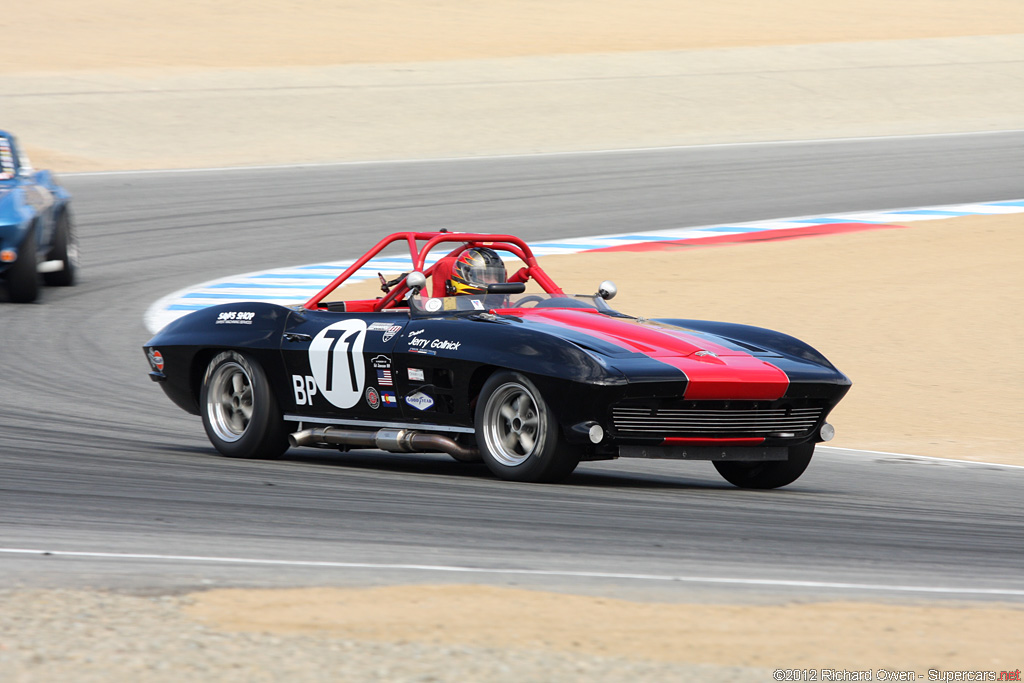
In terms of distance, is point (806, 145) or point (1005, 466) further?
point (806, 145)

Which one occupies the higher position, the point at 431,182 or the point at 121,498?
the point at 431,182

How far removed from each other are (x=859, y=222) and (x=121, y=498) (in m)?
14.6

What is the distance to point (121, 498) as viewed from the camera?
685cm

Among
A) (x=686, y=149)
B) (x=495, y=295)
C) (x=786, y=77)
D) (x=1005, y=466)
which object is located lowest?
(x=1005, y=466)

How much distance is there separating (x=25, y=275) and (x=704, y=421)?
8.83 meters

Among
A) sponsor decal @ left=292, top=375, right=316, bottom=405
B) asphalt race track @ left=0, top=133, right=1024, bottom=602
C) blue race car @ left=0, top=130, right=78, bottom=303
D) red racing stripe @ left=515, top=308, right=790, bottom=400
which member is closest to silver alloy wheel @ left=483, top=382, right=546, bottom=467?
asphalt race track @ left=0, top=133, right=1024, bottom=602

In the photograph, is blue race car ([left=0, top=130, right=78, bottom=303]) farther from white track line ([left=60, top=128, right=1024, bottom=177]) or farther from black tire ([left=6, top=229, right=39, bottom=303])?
white track line ([left=60, top=128, right=1024, bottom=177])

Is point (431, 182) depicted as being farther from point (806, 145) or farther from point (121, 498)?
point (121, 498)

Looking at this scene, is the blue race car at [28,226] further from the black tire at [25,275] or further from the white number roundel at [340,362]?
the white number roundel at [340,362]

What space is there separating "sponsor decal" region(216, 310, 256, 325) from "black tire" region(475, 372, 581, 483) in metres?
1.74

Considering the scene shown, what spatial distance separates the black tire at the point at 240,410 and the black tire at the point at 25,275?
234 inches

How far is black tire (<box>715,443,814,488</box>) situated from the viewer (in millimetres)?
7800

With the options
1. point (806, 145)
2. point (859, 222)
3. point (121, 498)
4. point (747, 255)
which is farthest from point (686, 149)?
point (121, 498)

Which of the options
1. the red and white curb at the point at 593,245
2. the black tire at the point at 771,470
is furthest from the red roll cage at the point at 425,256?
the red and white curb at the point at 593,245
